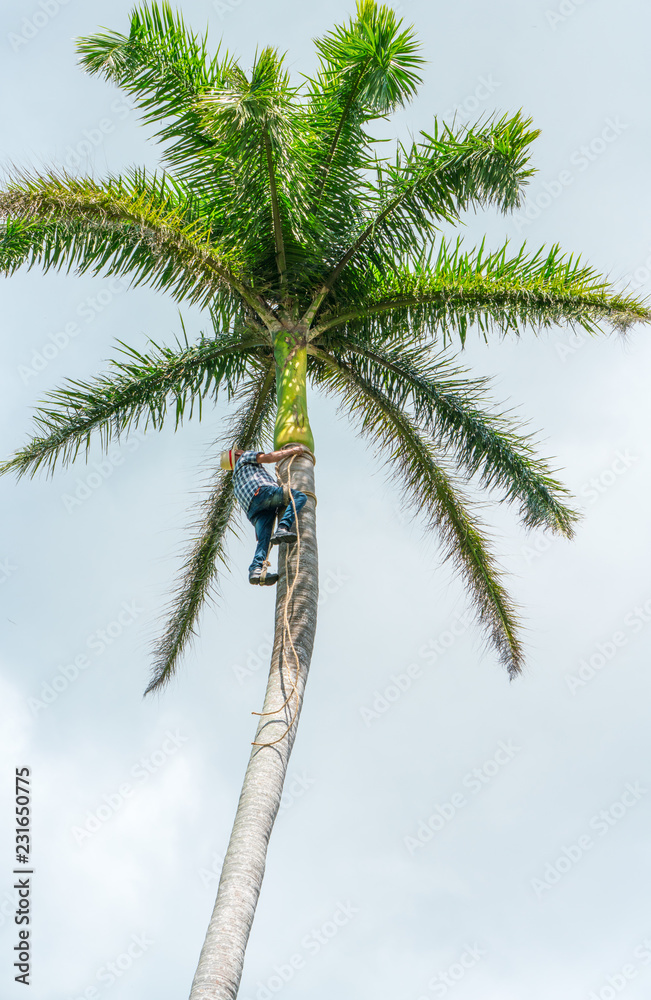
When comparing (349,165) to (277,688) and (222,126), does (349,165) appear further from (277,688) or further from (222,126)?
(277,688)

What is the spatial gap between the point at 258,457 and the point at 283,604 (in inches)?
54.3

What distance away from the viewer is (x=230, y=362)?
9.91 m

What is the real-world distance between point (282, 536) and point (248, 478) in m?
0.72

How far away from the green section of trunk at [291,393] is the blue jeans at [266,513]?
64cm

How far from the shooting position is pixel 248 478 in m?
7.84

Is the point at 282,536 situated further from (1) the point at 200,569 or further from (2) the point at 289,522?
(1) the point at 200,569

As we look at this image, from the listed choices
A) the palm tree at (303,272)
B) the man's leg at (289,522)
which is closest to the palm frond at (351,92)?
the palm tree at (303,272)

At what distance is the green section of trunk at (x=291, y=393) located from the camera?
8.20 m

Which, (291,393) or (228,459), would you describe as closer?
(228,459)

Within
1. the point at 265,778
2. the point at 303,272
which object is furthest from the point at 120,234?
the point at 265,778

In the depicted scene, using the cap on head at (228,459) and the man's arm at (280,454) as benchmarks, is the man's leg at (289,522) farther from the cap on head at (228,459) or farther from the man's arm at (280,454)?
the cap on head at (228,459)

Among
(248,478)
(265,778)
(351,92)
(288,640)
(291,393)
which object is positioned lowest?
(265,778)

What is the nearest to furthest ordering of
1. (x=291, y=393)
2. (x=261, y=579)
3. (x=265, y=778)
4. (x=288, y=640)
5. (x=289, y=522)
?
(x=265, y=778)
(x=288, y=640)
(x=261, y=579)
(x=289, y=522)
(x=291, y=393)

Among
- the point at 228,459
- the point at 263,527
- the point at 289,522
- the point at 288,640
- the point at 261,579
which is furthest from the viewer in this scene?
the point at 228,459
